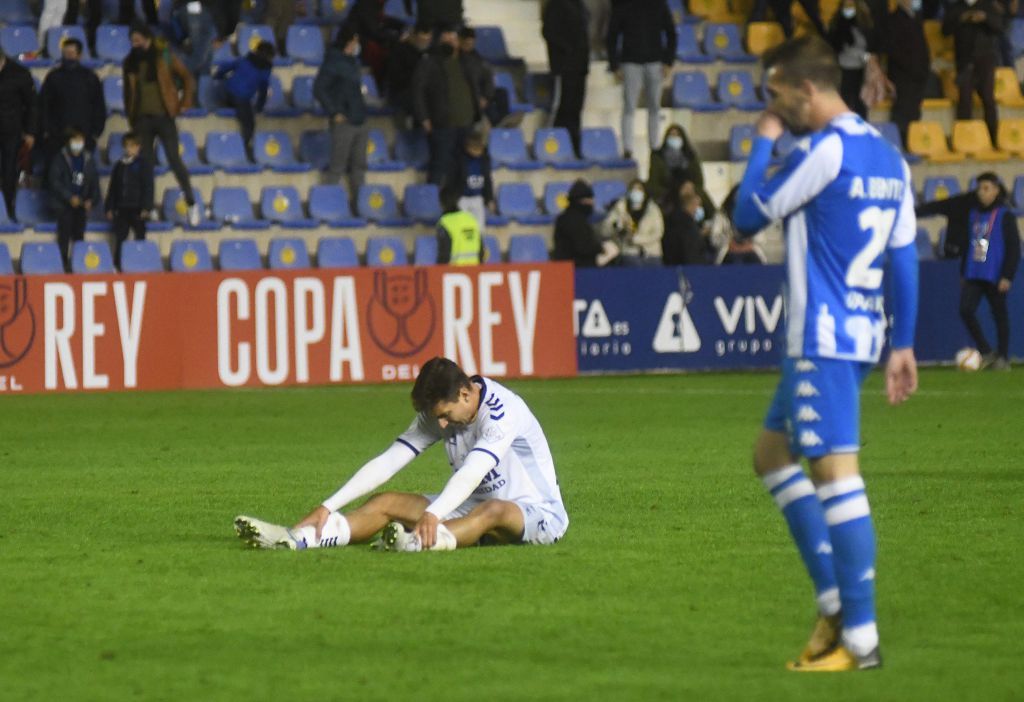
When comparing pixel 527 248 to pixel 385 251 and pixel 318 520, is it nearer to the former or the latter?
pixel 385 251

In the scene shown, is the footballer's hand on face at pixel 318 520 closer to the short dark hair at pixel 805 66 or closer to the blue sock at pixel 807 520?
the blue sock at pixel 807 520

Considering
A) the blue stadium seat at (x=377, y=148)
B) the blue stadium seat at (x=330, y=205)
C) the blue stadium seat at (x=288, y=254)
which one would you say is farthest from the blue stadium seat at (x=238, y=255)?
the blue stadium seat at (x=377, y=148)

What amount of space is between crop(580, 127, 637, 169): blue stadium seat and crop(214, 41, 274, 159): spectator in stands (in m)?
4.59

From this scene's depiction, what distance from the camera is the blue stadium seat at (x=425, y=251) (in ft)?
83.8

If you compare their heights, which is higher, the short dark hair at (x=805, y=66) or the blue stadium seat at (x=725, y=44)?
the blue stadium seat at (x=725, y=44)

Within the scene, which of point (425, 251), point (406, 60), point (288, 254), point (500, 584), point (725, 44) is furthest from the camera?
point (725, 44)

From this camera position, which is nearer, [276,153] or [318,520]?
[318,520]

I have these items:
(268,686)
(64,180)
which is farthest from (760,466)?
(64,180)

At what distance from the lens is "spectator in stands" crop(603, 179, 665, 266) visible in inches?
1006

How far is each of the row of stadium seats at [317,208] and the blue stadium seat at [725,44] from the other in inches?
144

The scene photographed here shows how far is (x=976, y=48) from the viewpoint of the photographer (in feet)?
96.8

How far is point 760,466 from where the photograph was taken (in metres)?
6.78

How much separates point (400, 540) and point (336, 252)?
1588 cm

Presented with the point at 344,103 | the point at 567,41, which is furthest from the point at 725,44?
the point at 344,103
